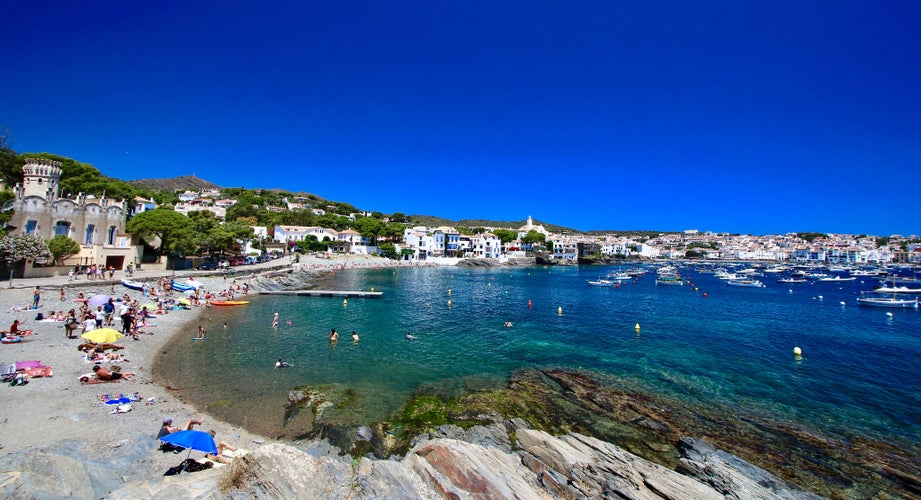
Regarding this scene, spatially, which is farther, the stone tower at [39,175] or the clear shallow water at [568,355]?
the stone tower at [39,175]

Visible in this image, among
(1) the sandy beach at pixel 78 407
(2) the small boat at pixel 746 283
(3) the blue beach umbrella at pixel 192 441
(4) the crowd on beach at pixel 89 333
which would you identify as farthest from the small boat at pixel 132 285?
(2) the small boat at pixel 746 283

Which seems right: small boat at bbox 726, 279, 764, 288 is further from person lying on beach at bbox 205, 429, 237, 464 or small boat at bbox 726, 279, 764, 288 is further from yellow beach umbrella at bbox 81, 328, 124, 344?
yellow beach umbrella at bbox 81, 328, 124, 344

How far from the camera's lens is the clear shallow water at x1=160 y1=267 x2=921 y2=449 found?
1565cm

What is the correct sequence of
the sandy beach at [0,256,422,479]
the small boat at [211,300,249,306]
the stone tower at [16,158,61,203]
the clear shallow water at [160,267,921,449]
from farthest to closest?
the stone tower at [16,158,61,203] → the small boat at [211,300,249,306] → the clear shallow water at [160,267,921,449] → the sandy beach at [0,256,422,479]

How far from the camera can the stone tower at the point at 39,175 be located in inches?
1540

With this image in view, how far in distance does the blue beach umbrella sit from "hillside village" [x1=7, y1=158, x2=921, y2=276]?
34.2m

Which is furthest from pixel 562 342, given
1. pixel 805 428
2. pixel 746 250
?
pixel 746 250

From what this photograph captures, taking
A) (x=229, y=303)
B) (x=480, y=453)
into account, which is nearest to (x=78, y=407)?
(x=480, y=453)

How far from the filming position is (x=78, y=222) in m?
38.2

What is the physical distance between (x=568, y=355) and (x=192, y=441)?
1834 cm

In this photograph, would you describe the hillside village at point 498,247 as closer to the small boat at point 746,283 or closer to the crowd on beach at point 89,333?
the crowd on beach at point 89,333

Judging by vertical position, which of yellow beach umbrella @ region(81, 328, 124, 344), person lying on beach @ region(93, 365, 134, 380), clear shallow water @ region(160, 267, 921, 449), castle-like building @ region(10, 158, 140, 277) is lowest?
clear shallow water @ region(160, 267, 921, 449)

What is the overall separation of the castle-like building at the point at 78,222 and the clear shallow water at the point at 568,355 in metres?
14.7

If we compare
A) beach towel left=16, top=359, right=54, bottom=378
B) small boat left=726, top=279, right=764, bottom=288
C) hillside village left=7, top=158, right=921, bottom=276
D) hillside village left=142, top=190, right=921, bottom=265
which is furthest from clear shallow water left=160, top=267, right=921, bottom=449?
hillside village left=142, top=190, right=921, bottom=265
